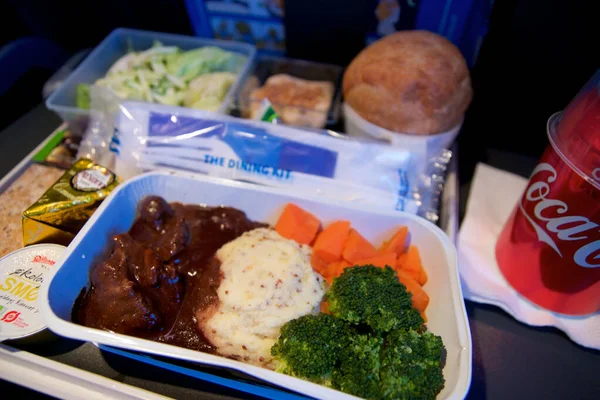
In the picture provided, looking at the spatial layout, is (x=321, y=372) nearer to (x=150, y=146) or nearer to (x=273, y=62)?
(x=150, y=146)

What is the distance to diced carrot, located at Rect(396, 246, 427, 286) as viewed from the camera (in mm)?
1137

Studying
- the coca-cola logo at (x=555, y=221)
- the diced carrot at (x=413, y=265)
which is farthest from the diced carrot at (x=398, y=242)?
the coca-cola logo at (x=555, y=221)

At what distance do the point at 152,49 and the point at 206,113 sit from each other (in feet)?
1.95

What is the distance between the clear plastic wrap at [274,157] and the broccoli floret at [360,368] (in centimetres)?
46

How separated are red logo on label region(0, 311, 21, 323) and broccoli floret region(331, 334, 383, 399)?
83 centimetres

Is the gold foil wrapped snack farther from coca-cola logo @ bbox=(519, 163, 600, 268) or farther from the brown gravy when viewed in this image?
coca-cola logo @ bbox=(519, 163, 600, 268)

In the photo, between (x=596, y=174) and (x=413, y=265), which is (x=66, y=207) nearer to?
(x=413, y=265)

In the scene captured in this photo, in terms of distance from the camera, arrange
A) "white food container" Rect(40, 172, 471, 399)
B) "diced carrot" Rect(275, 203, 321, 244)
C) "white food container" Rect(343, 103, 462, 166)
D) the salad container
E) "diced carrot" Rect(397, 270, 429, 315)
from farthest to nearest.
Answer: the salad container
"white food container" Rect(343, 103, 462, 166)
"diced carrot" Rect(275, 203, 321, 244)
"diced carrot" Rect(397, 270, 429, 315)
"white food container" Rect(40, 172, 471, 399)

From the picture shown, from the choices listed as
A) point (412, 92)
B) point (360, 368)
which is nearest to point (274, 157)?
point (412, 92)

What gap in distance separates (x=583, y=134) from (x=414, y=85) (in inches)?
19.8

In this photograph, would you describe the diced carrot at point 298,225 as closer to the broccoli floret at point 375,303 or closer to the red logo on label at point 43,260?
the broccoli floret at point 375,303

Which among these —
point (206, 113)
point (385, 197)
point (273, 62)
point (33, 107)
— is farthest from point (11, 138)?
point (385, 197)

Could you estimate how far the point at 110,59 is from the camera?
1.83 metres

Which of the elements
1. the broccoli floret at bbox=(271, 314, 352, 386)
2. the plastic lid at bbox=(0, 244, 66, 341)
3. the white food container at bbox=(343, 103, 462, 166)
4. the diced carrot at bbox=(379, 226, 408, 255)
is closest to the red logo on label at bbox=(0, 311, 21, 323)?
the plastic lid at bbox=(0, 244, 66, 341)
